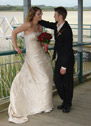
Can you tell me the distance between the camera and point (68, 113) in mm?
3641

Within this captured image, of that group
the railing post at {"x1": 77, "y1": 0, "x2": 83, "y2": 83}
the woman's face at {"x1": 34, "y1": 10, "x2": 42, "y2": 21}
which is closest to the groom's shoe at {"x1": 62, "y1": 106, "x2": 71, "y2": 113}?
the woman's face at {"x1": 34, "y1": 10, "x2": 42, "y2": 21}

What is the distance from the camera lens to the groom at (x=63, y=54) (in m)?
3.44

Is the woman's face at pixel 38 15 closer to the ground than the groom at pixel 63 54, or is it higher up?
higher up

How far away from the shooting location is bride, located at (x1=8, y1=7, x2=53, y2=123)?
11.5 ft

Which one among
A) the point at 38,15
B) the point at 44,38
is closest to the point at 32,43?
the point at 44,38

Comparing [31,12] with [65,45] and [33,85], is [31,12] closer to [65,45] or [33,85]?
[65,45]

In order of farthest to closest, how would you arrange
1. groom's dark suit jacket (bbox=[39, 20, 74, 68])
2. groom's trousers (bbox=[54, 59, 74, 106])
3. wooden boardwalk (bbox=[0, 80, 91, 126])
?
groom's trousers (bbox=[54, 59, 74, 106]), groom's dark suit jacket (bbox=[39, 20, 74, 68]), wooden boardwalk (bbox=[0, 80, 91, 126])

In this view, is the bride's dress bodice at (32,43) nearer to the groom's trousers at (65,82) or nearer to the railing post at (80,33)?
the groom's trousers at (65,82)

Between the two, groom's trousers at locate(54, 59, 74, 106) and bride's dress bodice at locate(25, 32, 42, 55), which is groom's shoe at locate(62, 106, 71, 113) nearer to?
groom's trousers at locate(54, 59, 74, 106)

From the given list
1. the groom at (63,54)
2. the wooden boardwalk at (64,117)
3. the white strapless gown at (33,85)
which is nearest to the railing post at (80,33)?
the wooden boardwalk at (64,117)

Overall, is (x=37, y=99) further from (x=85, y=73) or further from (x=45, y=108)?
(x=85, y=73)

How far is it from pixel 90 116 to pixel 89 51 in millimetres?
4849

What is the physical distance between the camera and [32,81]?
143 inches

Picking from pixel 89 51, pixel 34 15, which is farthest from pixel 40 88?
pixel 89 51
